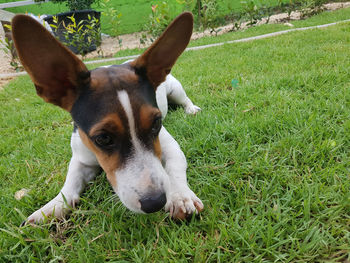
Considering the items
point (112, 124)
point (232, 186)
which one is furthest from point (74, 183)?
point (232, 186)

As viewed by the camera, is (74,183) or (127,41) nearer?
(74,183)

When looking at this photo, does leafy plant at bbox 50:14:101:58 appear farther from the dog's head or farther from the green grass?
the dog's head

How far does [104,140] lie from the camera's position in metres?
1.95

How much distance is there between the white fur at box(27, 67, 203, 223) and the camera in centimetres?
178

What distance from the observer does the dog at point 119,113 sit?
180 cm

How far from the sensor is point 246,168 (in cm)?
231

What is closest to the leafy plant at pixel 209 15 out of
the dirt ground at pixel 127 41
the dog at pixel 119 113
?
the dirt ground at pixel 127 41

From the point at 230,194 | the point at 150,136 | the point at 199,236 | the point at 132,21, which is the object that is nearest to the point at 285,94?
the point at 230,194

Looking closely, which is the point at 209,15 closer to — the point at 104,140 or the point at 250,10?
the point at 250,10

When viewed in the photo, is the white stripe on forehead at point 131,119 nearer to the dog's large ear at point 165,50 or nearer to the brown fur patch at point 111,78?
the brown fur patch at point 111,78

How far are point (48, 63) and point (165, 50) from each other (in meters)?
0.97

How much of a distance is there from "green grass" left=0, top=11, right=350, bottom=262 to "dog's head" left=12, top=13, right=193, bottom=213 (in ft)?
1.04

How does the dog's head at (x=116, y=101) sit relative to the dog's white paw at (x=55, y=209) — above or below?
above

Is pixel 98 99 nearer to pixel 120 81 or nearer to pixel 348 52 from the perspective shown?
pixel 120 81
